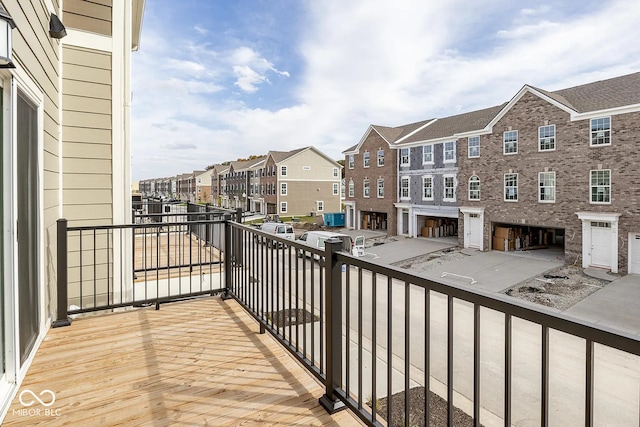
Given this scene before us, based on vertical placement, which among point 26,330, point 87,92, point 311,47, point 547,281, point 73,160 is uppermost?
point 311,47

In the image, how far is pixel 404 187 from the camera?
2608 centimetres

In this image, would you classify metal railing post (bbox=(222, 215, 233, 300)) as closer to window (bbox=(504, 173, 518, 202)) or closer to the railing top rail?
the railing top rail

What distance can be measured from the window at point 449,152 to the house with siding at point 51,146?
66.1 ft

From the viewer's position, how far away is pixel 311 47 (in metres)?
14.9

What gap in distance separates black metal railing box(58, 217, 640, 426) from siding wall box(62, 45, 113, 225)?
32cm

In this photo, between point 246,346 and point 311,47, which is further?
point 311,47

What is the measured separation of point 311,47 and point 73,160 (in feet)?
41.8

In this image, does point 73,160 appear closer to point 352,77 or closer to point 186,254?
point 186,254

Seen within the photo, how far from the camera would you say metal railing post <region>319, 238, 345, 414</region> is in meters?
2.12

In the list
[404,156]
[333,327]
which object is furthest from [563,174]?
[333,327]

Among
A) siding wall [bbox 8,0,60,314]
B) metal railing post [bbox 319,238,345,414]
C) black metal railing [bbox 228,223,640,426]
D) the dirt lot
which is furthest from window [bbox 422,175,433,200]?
metal railing post [bbox 319,238,345,414]

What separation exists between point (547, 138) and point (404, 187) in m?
10.3

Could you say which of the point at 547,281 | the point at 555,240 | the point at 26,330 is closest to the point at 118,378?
the point at 26,330

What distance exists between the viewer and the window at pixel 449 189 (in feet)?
73.4
